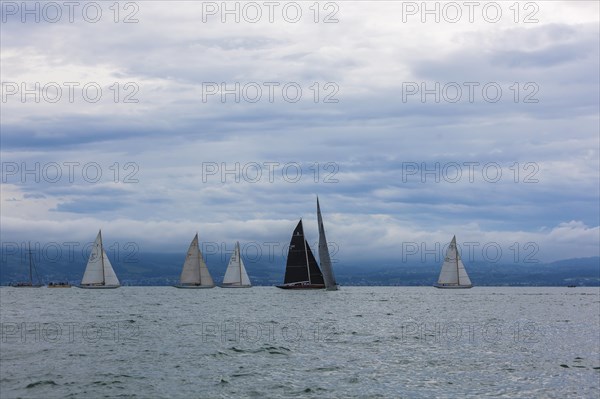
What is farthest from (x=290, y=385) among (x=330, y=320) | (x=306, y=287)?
(x=306, y=287)

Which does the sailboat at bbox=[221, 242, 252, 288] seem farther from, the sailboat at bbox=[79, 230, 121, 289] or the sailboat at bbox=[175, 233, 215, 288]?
the sailboat at bbox=[79, 230, 121, 289]

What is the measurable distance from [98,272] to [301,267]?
182 ft

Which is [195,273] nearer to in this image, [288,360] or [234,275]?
[234,275]

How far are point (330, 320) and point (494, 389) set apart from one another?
150 feet

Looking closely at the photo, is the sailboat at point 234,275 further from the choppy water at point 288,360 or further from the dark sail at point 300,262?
the choppy water at point 288,360

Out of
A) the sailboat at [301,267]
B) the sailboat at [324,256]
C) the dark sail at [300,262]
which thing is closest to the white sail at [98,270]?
the sailboat at [301,267]

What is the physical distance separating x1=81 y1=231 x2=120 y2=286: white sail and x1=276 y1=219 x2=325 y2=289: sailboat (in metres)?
48.5

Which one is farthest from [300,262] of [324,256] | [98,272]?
[98,272]

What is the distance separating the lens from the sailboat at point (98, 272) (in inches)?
6959

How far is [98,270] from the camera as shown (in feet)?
587

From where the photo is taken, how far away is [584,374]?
141ft

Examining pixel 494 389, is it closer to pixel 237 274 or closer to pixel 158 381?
pixel 158 381

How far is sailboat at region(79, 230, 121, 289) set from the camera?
6959 inches

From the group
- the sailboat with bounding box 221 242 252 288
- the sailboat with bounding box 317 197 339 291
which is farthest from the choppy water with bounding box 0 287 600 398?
the sailboat with bounding box 221 242 252 288
